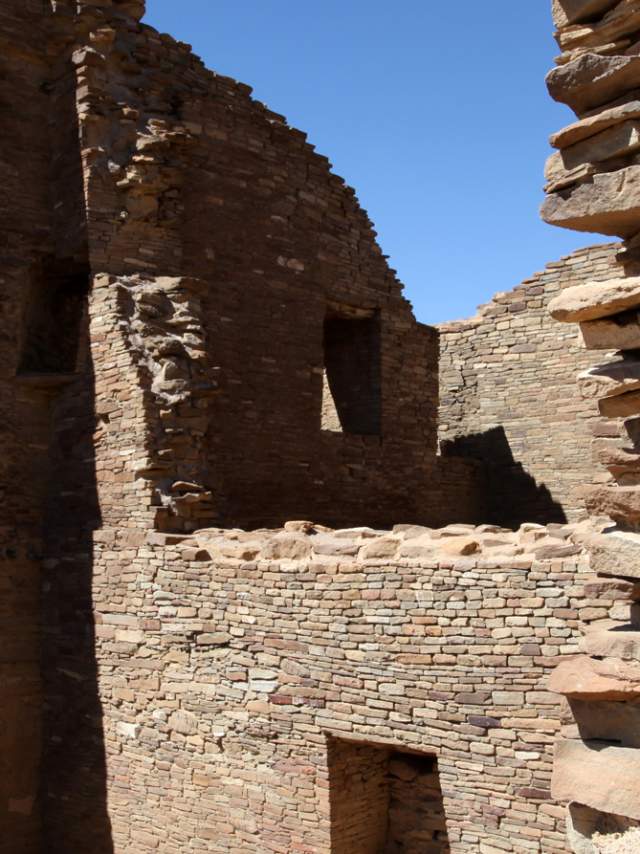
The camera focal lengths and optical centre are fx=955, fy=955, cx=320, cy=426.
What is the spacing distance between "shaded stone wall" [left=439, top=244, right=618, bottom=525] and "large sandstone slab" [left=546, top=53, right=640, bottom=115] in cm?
1011

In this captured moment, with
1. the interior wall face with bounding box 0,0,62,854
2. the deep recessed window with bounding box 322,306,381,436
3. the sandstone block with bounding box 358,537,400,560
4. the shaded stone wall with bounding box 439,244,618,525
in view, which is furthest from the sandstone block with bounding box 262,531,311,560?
the shaded stone wall with bounding box 439,244,618,525

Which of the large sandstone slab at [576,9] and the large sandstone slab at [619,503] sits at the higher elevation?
the large sandstone slab at [576,9]

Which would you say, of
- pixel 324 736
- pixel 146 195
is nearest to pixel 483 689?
pixel 324 736

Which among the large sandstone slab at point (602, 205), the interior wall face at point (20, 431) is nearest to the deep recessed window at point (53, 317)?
the interior wall face at point (20, 431)

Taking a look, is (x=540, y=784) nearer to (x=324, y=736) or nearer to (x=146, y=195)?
(x=324, y=736)

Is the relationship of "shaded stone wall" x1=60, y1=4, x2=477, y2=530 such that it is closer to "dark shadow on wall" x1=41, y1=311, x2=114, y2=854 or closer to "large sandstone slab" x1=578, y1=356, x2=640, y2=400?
"dark shadow on wall" x1=41, y1=311, x2=114, y2=854

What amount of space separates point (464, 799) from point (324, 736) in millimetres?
1234

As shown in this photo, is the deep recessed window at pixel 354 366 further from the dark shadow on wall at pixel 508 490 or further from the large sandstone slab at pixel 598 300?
the large sandstone slab at pixel 598 300

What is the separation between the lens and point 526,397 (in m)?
14.9

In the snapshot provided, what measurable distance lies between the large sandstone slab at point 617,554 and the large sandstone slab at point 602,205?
1.27 m

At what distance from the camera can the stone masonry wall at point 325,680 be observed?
258 inches

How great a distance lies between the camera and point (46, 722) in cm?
976

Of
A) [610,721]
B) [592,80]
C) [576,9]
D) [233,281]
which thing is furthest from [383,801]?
[576,9]

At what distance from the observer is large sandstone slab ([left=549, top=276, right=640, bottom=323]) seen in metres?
3.76
